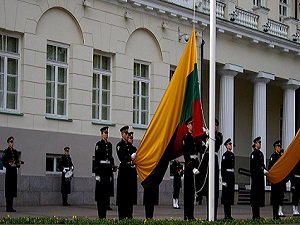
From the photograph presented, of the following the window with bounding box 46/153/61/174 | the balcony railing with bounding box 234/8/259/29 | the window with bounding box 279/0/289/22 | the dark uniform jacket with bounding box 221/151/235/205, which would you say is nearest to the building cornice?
the balcony railing with bounding box 234/8/259/29

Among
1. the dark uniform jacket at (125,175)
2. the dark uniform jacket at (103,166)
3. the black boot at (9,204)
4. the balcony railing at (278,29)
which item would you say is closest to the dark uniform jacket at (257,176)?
the dark uniform jacket at (125,175)

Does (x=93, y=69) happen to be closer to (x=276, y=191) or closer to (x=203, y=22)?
(x=203, y=22)

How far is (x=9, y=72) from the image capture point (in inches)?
932

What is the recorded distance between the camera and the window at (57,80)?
2505 centimetres

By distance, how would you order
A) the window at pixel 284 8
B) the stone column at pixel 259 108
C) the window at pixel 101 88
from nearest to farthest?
the window at pixel 101 88, the stone column at pixel 259 108, the window at pixel 284 8

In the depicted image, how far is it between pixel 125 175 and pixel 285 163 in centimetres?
495

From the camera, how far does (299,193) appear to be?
77.8ft

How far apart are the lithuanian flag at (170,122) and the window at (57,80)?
936 centimetres

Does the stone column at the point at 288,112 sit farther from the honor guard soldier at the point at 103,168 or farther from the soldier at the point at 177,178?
the honor guard soldier at the point at 103,168

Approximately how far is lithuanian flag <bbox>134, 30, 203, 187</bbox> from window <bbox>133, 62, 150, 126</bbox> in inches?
480

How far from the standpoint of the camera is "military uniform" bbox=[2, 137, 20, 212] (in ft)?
68.4

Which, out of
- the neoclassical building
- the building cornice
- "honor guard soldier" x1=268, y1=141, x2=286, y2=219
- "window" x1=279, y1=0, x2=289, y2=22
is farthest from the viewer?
"window" x1=279, y1=0, x2=289, y2=22

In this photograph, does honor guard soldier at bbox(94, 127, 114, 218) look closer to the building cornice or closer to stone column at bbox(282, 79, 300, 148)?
the building cornice

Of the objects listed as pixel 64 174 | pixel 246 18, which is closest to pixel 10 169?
pixel 64 174
